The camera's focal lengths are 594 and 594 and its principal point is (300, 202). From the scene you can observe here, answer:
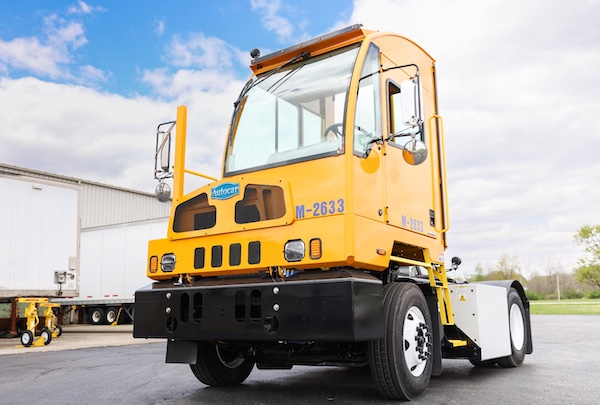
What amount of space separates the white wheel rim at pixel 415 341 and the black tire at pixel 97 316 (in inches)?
792

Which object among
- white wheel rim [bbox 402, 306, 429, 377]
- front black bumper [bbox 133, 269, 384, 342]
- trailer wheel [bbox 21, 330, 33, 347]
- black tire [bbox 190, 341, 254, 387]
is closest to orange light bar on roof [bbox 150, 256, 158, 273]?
front black bumper [bbox 133, 269, 384, 342]

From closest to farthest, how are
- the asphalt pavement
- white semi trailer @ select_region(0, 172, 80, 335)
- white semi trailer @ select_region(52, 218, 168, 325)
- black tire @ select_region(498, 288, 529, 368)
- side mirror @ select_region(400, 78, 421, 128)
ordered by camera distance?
side mirror @ select_region(400, 78, 421, 128) < the asphalt pavement < black tire @ select_region(498, 288, 529, 368) < white semi trailer @ select_region(0, 172, 80, 335) < white semi trailer @ select_region(52, 218, 168, 325)

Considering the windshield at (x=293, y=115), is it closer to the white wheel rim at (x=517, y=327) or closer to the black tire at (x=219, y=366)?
the black tire at (x=219, y=366)

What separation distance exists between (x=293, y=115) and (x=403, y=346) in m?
2.37

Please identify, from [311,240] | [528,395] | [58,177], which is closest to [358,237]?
[311,240]

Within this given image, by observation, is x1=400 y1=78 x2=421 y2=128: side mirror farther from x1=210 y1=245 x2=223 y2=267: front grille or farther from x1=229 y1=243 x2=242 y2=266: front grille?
x1=210 y1=245 x2=223 y2=267: front grille

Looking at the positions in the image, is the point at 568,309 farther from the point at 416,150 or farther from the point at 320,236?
the point at 320,236

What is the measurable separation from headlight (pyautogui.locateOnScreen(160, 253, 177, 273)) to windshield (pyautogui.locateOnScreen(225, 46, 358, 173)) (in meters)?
1.00

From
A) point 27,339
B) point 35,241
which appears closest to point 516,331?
point 27,339

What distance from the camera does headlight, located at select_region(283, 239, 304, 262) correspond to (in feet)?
15.6

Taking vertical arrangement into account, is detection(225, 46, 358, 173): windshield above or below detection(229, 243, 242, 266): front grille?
above

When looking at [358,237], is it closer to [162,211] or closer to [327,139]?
[327,139]

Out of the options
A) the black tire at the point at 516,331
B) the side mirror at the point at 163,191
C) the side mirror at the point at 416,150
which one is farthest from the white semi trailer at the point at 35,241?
the side mirror at the point at 416,150

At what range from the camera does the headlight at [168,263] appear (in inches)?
220
